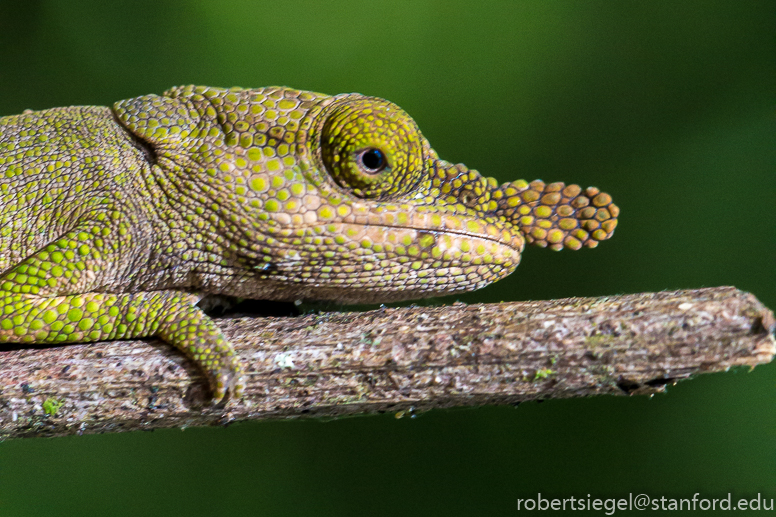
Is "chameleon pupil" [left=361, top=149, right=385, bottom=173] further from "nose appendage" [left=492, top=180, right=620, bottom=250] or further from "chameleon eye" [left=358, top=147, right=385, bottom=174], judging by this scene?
"nose appendage" [left=492, top=180, right=620, bottom=250]

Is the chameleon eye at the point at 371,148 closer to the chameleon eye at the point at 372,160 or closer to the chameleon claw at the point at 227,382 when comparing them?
the chameleon eye at the point at 372,160

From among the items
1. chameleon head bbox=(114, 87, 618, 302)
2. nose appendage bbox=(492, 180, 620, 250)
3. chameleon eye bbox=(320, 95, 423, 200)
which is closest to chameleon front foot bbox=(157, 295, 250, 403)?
chameleon head bbox=(114, 87, 618, 302)

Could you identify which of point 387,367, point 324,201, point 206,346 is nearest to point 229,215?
point 324,201

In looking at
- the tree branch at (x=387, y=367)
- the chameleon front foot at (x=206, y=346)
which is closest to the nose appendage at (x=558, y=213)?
the tree branch at (x=387, y=367)

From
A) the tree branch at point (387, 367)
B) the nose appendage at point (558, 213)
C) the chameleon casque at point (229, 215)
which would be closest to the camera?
the tree branch at point (387, 367)

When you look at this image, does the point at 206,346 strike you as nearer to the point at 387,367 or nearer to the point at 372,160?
the point at 387,367

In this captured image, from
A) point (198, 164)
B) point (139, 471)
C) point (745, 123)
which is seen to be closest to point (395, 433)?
point (139, 471)

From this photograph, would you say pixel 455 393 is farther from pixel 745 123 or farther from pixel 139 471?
pixel 139 471
